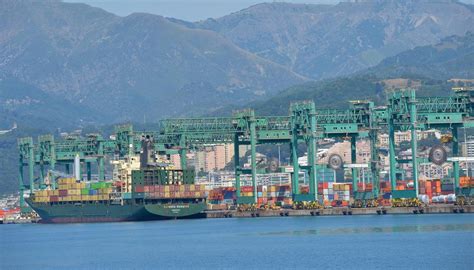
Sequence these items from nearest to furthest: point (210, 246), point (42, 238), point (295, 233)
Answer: point (210, 246)
point (295, 233)
point (42, 238)

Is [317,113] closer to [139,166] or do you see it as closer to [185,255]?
[139,166]

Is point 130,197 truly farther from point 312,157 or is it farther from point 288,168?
point 312,157

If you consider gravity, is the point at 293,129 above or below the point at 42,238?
above

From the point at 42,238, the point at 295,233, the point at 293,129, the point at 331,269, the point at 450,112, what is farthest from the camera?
the point at 293,129

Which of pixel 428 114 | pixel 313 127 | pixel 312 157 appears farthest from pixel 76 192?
pixel 428 114

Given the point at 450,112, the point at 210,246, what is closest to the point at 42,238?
the point at 210,246

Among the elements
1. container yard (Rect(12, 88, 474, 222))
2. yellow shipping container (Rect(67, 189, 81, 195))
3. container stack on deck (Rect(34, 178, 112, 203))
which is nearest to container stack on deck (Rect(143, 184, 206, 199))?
container yard (Rect(12, 88, 474, 222))

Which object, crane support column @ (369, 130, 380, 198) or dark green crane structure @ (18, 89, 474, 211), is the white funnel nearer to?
dark green crane structure @ (18, 89, 474, 211)

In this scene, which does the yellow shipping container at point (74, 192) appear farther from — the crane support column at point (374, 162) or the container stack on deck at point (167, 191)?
the crane support column at point (374, 162)
